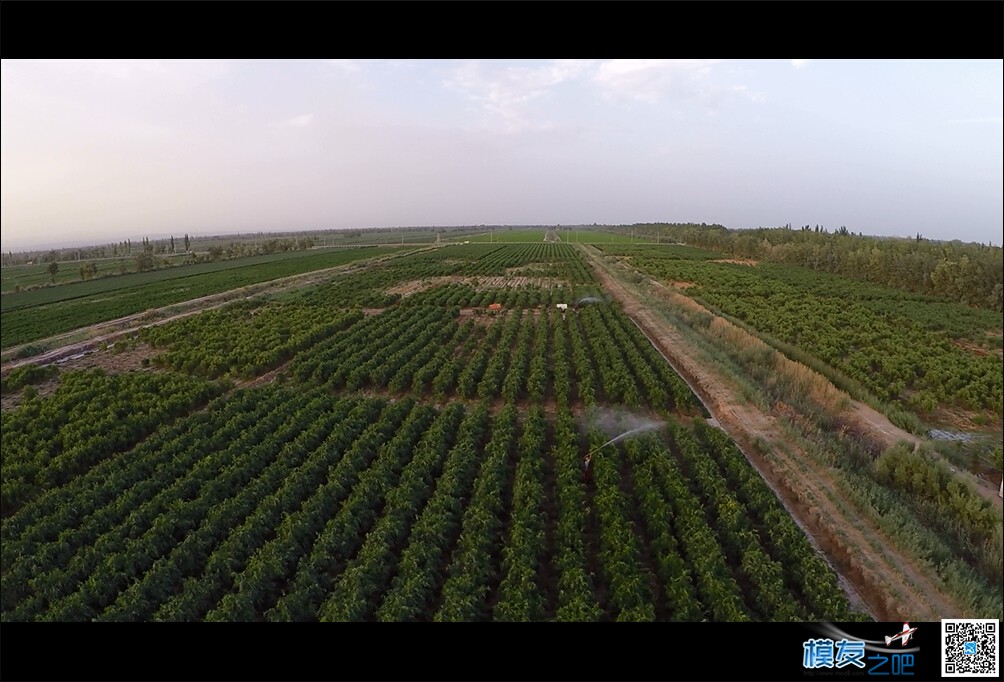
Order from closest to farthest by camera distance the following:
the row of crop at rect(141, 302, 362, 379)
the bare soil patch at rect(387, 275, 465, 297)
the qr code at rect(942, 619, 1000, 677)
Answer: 1. the qr code at rect(942, 619, 1000, 677)
2. the row of crop at rect(141, 302, 362, 379)
3. the bare soil patch at rect(387, 275, 465, 297)

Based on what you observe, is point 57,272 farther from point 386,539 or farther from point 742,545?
point 742,545

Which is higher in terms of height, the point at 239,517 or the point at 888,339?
the point at 888,339

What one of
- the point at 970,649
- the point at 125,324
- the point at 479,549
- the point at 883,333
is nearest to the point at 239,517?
the point at 479,549

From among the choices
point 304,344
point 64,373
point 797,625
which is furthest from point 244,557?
point 64,373

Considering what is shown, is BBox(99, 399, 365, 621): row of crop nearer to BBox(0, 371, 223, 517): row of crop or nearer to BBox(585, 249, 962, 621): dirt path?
BBox(0, 371, 223, 517): row of crop

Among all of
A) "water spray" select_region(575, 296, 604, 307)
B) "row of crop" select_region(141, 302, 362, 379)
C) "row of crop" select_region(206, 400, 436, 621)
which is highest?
"water spray" select_region(575, 296, 604, 307)

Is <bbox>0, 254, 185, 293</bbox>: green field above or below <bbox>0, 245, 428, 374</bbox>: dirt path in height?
above

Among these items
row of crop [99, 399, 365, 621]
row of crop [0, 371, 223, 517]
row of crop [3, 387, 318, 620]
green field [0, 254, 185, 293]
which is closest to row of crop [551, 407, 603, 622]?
row of crop [99, 399, 365, 621]
